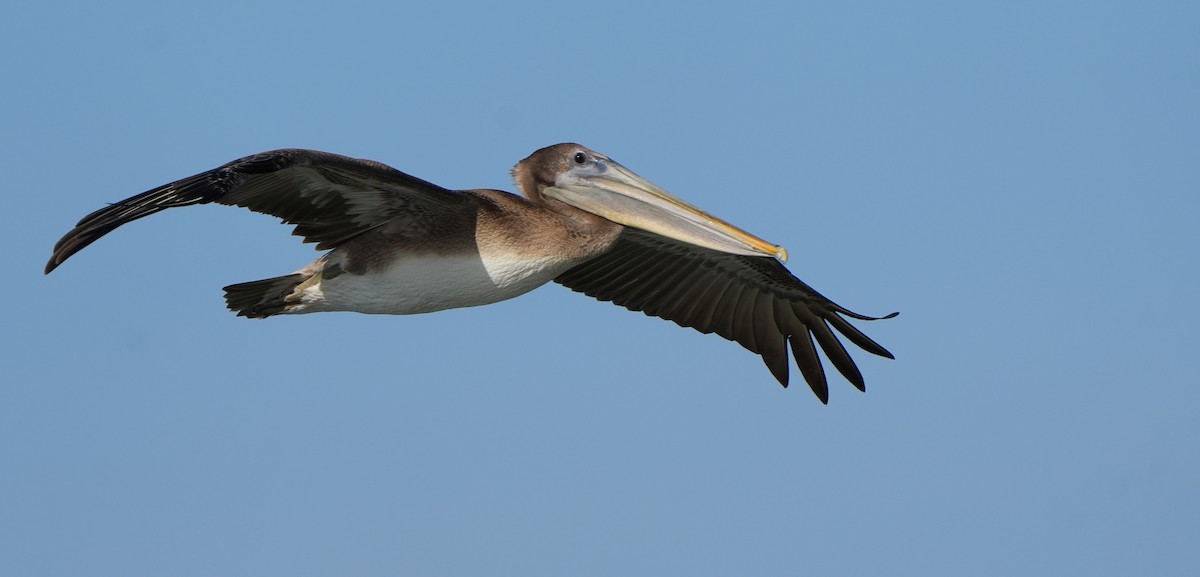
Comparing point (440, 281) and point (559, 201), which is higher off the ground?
point (559, 201)

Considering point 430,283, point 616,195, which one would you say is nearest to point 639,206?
point 616,195

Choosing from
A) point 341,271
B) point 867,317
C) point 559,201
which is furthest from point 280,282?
point 867,317

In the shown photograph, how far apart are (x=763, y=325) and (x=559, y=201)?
114 inches

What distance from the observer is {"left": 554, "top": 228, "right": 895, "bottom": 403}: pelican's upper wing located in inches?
492

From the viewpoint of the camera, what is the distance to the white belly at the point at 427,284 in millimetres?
10039

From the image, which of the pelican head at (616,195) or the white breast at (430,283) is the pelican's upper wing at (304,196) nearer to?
the white breast at (430,283)

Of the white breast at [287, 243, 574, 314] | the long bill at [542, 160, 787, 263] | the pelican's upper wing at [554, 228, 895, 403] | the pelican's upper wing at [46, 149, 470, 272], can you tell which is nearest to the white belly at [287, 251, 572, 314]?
the white breast at [287, 243, 574, 314]

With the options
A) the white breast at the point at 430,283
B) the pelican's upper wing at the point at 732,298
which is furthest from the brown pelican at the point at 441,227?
the pelican's upper wing at the point at 732,298

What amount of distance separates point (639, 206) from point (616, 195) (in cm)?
18

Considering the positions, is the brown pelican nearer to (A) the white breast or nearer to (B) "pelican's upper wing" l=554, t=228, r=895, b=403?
(A) the white breast

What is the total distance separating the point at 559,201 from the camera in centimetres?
1070

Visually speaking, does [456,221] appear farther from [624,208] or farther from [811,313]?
[811,313]

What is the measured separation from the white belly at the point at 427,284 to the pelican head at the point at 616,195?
61cm

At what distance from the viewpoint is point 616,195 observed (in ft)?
35.1
